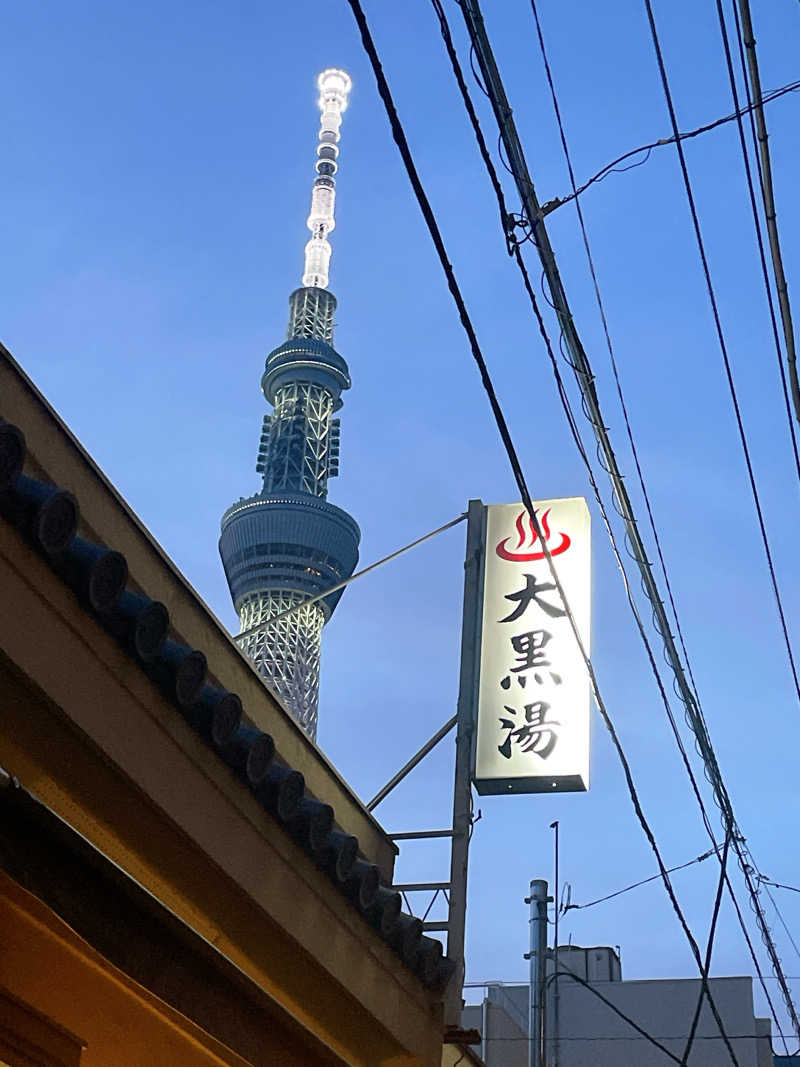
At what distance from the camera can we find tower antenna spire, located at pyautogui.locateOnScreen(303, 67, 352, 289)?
101625 mm

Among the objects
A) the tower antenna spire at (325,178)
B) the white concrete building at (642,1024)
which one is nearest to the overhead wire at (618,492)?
the white concrete building at (642,1024)

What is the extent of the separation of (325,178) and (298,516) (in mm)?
32767

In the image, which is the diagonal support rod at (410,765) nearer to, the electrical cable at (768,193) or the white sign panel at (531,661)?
the white sign panel at (531,661)

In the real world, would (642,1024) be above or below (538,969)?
above

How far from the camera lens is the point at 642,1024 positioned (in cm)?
2988

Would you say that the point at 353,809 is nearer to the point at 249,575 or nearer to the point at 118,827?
the point at 118,827

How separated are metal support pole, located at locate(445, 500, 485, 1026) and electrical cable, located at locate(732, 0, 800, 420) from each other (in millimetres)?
5837

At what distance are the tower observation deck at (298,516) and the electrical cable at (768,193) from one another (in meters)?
71.8

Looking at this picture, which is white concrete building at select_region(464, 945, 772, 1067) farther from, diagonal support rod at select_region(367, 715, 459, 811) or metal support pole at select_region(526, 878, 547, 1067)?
diagonal support rod at select_region(367, 715, 459, 811)

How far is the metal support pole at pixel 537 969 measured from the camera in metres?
15.7

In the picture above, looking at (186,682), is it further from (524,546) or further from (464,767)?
(524,546)

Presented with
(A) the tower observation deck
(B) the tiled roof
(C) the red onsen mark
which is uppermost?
(A) the tower observation deck

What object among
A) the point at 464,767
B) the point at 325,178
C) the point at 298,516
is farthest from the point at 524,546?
the point at 325,178

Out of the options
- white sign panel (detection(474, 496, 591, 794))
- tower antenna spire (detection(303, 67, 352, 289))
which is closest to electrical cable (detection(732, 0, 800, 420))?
white sign panel (detection(474, 496, 591, 794))
